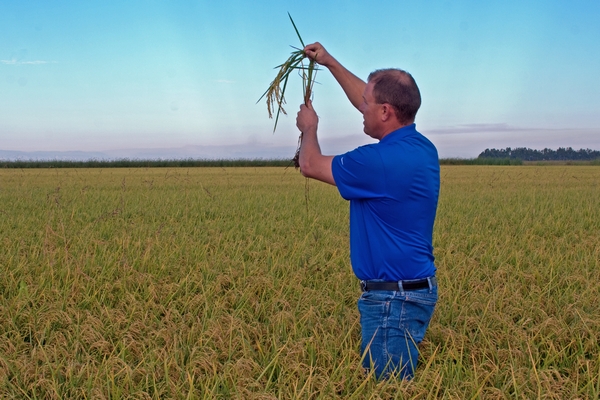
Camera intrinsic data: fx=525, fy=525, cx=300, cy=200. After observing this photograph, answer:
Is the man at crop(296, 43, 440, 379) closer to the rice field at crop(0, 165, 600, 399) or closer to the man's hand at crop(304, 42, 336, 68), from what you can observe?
the rice field at crop(0, 165, 600, 399)

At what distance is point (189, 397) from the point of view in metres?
2.38

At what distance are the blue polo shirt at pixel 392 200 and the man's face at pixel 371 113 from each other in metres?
0.09

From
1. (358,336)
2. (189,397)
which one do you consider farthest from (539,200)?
(189,397)

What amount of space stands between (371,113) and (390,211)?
0.50 m

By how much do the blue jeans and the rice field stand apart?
0.35ft

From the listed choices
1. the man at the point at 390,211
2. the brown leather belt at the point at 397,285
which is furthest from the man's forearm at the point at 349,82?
the brown leather belt at the point at 397,285

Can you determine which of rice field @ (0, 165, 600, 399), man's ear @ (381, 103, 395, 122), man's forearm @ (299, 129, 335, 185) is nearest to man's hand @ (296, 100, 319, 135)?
man's forearm @ (299, 129, 335, 185)

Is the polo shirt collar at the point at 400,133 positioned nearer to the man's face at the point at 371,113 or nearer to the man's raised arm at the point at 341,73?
the man's face at the point at 371,113

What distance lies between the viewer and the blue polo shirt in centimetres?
251

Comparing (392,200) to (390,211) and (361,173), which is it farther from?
(361,173)

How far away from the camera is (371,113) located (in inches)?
103

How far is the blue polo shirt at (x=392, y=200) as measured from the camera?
2.51 meters

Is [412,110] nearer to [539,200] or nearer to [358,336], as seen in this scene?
[358,336]

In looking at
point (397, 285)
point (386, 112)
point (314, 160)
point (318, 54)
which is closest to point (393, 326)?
point (397, 285)
